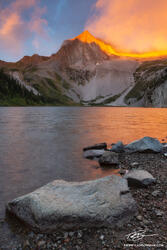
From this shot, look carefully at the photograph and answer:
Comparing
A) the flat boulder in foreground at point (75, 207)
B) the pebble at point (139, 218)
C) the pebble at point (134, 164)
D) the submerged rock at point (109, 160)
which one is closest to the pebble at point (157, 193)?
the flat boulder in foreground at point (75, 207)

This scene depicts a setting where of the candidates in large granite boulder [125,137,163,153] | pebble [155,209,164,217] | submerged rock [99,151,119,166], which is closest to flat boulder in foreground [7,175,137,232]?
pebble [155,209,164,217]

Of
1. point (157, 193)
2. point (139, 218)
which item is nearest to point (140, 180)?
point (157, 193)

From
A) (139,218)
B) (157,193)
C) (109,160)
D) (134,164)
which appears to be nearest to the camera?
(139,218)

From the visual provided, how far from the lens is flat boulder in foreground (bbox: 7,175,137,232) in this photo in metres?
5.86

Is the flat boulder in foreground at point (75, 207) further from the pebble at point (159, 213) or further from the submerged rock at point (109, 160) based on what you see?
the submerged rock at point (109, 160)

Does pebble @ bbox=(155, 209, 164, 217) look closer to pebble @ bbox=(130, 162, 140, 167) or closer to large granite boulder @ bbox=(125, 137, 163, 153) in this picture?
pebble @ bbox=(130, 162, 140, 167)

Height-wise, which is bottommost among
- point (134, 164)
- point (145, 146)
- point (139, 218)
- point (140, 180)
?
point (134, 164)

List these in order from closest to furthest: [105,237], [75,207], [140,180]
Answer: [105,237] → [75,207] → [140,180]

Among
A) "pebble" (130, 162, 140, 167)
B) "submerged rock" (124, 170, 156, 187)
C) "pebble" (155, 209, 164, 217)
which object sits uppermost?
"submerged rock" (124, 170, 156, 187)

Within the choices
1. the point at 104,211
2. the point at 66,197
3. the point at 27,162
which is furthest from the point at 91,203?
the point at 27,162

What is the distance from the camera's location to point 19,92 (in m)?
197

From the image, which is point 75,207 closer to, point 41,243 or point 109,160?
point 41,243

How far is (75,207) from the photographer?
6160 millimetres

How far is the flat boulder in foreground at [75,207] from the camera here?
19.2 ft
